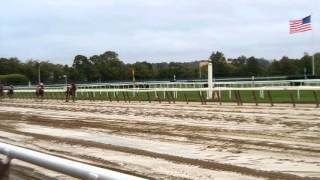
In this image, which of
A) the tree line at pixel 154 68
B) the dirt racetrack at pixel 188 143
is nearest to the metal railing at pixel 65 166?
the dirt racetrack at pixel 188 143

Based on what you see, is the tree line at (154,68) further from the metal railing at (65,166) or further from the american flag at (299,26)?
the metal railing at (65,166)

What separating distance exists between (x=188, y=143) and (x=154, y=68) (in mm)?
91401

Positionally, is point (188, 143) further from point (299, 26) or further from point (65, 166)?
point (299, 26)

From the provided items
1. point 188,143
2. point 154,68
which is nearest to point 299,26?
point 188,143

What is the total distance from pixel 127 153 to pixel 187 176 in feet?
9.74

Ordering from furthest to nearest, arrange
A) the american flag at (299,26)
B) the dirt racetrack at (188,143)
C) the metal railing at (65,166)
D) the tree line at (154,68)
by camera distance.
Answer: the tree line at (154,68)
the american flag at (299,26)
the dirt racetrack at (188,143)
the metal railing at (65,166)

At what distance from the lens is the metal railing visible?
568cm

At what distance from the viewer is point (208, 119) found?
61.8ft

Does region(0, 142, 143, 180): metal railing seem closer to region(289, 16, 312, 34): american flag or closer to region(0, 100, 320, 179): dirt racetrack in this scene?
region(0, 100, 320, 179): dirt racetrack

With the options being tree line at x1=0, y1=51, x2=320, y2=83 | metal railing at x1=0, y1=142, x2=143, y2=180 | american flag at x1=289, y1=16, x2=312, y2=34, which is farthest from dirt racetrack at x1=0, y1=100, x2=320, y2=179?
tree line at x1=0, y1=51, x2=320, y2=83

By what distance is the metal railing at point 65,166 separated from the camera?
5.68m

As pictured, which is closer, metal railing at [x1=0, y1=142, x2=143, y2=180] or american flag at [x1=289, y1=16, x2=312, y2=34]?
metal railing at [x1=0, y1=142, x2=143, y2=180]

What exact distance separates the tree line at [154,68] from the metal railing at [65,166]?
213ft

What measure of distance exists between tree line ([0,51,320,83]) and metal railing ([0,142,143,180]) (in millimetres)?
64864
